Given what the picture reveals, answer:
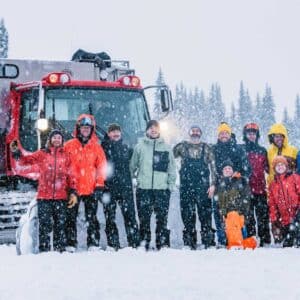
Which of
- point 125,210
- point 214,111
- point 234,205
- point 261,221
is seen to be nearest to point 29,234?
point 125,210

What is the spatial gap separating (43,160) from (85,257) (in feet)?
4.45

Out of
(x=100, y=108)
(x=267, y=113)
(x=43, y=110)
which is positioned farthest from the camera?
(x=267, y=113)

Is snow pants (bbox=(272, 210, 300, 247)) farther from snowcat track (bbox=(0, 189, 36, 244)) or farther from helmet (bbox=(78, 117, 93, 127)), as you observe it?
snowcat track (bbox=(0, 189, 36, 244))

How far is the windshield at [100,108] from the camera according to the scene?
995 centimetres

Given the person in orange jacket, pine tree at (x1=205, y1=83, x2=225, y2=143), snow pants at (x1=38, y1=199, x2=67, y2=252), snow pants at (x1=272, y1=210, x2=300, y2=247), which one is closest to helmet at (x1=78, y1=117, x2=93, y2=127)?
the person in orange jacket

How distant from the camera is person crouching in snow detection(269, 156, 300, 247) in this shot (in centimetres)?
796

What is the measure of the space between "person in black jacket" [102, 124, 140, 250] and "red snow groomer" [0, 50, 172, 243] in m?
1.59

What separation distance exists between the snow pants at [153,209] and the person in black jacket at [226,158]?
2.55ft

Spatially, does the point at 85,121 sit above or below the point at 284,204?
above

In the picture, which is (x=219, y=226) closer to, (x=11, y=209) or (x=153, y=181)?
(x=153, y=181)

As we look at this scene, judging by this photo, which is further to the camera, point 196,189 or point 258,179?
point 258,179

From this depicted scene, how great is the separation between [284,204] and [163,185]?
1.63 meters

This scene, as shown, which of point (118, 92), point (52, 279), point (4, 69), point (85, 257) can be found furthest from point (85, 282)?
point (4, 69)

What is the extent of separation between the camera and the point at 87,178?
7.61 meters
